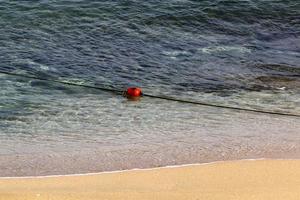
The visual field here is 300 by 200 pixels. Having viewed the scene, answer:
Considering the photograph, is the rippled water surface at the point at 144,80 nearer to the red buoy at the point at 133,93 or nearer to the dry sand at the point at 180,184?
the red buoy at the point at 133,93

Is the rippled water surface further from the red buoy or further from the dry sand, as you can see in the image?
the dry sand

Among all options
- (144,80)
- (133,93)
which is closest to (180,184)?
(133,93)

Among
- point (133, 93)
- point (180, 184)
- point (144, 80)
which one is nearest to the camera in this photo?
point (180, 184)

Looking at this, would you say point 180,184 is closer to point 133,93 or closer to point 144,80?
point 133,93

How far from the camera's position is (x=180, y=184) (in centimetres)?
897

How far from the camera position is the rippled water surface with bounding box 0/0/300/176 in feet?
35.1

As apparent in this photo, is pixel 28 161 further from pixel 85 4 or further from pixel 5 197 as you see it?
pixel 85 4

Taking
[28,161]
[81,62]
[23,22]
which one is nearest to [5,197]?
[28,161]

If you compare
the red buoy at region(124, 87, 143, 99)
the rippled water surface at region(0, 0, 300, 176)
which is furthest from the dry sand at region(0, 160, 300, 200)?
the red buoy at region(124, 87, 143, 99)

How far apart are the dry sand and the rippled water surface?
472mm

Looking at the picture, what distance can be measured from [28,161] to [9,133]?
1.46 m

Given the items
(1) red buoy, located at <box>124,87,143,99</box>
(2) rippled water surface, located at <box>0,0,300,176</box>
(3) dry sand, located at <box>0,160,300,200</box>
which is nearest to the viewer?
(3) dry sand, located at <box>0,160,300,200</box>

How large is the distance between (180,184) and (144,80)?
630 centimetres

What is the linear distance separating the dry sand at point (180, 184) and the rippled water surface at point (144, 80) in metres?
0.47
